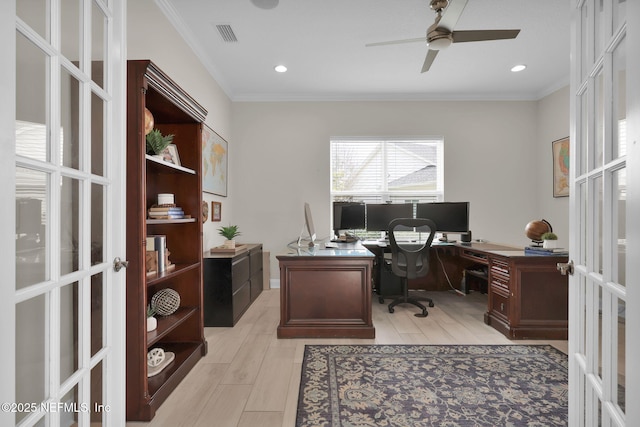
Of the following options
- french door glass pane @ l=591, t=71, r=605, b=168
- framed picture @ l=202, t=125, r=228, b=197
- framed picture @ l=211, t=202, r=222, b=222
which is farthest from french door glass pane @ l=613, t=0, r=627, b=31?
framed picture @ l=211, t=202, r=222, b=222

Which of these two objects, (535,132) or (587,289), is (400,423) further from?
(535,132)

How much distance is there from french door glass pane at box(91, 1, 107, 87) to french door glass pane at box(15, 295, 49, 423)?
798 millimetres

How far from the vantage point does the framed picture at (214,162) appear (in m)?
3.59

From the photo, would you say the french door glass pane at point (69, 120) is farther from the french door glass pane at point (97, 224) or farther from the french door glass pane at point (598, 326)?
the french door glass pane at point (598, 326)

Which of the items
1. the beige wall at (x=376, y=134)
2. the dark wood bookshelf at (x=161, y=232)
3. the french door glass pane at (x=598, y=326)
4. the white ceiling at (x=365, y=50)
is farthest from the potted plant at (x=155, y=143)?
the beige wall at (x=376, y=134)

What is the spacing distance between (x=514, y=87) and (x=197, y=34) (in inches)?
165

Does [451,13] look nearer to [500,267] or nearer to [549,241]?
[549,241]

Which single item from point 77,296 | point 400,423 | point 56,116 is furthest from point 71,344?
point 400,423

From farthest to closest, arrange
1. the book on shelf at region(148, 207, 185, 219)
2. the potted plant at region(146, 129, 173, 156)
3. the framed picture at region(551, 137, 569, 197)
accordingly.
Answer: the framed picture at region(551, 137, 569, 197) < the book on shelf at region(148, 207, 185, 219) < the potted plant at region(146, 129, 173, 156)

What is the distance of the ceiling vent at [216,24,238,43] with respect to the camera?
120 inches

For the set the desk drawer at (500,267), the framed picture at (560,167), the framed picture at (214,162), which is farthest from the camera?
the framed picture at (560,167)

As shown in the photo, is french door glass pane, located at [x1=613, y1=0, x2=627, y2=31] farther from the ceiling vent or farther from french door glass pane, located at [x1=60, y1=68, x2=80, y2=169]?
the ceiling vent

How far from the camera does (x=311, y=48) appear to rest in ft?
11.3

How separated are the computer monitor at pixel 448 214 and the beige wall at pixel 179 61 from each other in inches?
106
